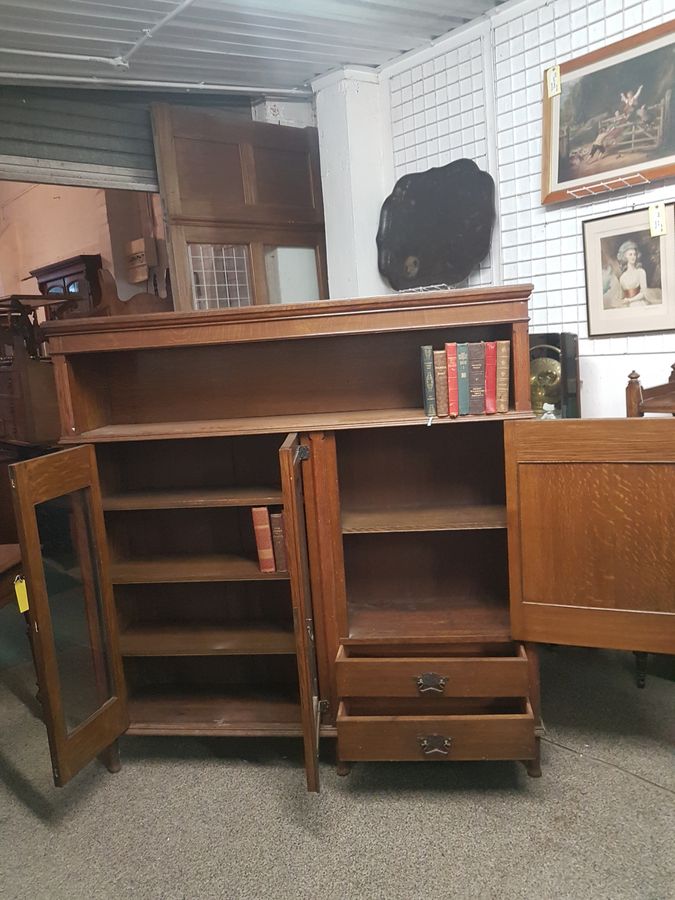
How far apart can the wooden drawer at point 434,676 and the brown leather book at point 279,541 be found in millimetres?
341

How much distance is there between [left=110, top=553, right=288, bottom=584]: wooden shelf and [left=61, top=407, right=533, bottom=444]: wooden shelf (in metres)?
0.47

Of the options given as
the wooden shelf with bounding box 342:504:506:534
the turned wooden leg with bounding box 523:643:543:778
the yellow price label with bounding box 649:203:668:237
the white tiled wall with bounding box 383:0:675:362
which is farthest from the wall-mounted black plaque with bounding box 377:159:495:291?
the turned wooden leg with bounding box 523:643:543:778

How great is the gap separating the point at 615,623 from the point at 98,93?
3200mm

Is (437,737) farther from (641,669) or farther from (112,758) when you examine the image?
(112,758)

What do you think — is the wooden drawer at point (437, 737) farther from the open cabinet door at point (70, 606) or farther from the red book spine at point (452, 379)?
the red book spine at point (452, 379)

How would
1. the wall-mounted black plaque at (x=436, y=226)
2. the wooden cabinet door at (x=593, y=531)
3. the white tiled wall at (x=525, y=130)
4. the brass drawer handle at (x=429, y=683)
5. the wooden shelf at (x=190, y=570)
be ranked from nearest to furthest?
the wooden cabinet door at (x=593, y=531), the brass drawer handle at (x=429, y=683), the wooden shelf at (x=190, y=570), the white tiled wall at (x=525, y=130), the wall-mounted black plaque at (x=436, y=226)

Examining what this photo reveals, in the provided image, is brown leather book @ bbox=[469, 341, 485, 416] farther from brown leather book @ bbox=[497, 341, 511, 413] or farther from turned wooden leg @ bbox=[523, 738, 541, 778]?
turned wooden leg @ bbox=[523, 738, 541, 778]

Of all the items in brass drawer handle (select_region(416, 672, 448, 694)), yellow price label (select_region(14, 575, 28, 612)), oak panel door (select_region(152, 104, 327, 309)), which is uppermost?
oak panel door (select_region(152, 104, 327, 309))

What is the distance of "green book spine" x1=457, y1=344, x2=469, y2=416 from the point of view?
2.01 m

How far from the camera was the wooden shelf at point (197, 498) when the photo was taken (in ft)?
7.06

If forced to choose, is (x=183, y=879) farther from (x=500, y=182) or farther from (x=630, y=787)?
(x=500, y=182)

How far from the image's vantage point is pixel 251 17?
8.38 feet

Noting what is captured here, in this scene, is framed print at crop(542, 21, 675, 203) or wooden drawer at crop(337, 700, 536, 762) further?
framed print at crop(542, 21, 675, 203)

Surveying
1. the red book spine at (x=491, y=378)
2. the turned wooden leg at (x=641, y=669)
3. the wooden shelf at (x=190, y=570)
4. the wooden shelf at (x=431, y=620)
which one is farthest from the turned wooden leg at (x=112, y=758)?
the turned wooden leg at (x=641, y=669)
